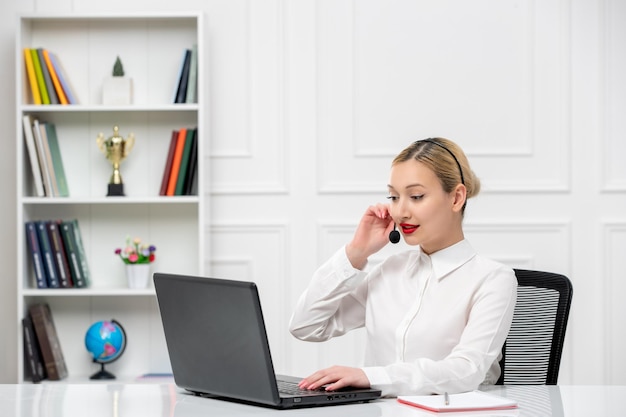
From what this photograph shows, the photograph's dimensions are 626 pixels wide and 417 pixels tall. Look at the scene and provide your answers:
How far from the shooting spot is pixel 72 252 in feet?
11.7

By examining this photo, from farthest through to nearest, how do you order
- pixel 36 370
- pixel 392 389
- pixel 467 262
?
1. pixel 36 370
2. pixel 467 262
3. pixel 392 389

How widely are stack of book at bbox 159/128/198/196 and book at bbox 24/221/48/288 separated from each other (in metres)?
0.54

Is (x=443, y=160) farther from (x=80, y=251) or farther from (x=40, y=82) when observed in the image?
(x=40, y=82)

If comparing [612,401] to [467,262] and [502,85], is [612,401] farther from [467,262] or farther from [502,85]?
[502,85]

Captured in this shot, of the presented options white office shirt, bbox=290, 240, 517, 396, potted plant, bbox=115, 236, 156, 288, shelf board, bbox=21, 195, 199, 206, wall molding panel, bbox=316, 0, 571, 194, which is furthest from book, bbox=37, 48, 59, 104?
white office shirt, bbox=290, 240, 517, 396

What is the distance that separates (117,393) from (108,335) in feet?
6.22

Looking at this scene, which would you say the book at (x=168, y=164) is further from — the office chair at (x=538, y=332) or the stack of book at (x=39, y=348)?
the office chair at (x=538, y=332)

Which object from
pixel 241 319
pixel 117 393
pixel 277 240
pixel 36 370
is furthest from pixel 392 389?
pixel 36 370

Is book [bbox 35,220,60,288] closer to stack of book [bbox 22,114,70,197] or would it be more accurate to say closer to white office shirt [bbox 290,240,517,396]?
stack of book [bbox 22,114,70,197]

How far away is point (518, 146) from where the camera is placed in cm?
367

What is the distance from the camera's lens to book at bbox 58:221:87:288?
357cm

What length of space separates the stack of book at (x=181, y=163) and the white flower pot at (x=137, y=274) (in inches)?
12.4

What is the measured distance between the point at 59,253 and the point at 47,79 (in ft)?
2.36

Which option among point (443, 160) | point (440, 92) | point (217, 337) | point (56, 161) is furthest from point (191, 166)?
point (217, 337)
